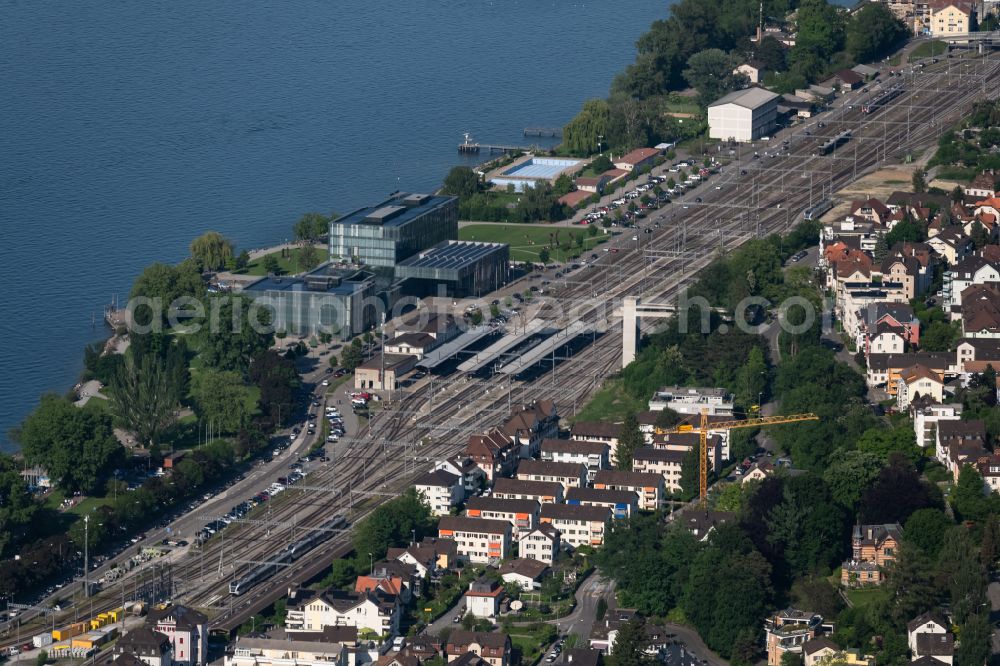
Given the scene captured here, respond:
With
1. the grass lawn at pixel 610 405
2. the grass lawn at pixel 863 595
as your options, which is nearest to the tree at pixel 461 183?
the grass lawn at pixel 610 405

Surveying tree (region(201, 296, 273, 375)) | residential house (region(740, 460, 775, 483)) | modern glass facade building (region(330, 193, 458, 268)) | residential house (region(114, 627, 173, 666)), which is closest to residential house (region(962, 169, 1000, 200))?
modern glass facade building (region(330, 193, 458, 268))

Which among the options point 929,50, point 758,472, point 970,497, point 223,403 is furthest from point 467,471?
point 929,50

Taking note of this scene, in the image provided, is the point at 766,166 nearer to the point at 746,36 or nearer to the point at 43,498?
the point at 746,36

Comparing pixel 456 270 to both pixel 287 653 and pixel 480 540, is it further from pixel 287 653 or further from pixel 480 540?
pixel 287 653

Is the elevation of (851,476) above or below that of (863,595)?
above

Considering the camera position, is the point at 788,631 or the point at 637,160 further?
the point at 637,160

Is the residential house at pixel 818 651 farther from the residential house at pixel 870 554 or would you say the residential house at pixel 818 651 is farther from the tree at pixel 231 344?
the tree at pixel 231 344
